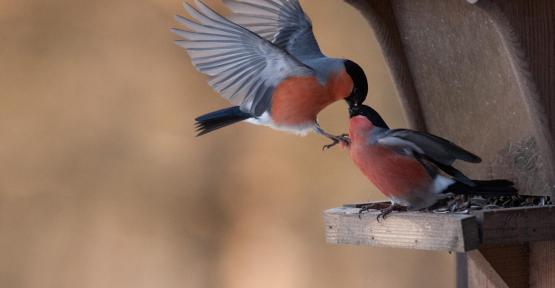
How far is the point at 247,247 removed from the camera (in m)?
5.76

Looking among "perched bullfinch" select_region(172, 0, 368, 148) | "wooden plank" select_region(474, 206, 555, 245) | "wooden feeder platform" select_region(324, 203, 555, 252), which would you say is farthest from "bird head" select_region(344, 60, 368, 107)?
"wooden plank" select_region(474, 206, 555, 245)

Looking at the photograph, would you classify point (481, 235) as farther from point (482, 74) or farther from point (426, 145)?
point (482, 74)

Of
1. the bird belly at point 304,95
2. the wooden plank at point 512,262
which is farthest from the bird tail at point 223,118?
the wooden plank at point 512,262

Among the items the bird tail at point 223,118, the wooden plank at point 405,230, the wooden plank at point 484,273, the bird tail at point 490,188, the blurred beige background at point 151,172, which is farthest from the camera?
the blurred beige background at point 151,172

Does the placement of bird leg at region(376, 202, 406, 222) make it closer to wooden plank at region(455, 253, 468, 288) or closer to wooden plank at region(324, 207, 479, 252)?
wooden plank at region(324, 207, 479, 252)

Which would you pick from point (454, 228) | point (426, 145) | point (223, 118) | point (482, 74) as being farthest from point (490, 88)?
point (223, 118)

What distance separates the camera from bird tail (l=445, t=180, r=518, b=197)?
3033mm

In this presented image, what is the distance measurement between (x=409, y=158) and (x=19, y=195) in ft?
9.81

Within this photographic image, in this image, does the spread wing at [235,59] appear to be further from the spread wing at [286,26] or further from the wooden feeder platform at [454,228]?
the wooden feeder platform at [454,228]

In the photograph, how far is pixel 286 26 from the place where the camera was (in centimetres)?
374

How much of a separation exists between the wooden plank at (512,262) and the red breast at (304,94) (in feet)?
2.45

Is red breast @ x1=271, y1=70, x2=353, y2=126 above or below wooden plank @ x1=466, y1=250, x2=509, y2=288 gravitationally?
above

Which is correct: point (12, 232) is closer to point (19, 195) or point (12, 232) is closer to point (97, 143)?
Result: point (19, 195)

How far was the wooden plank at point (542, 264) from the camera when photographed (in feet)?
10.5
